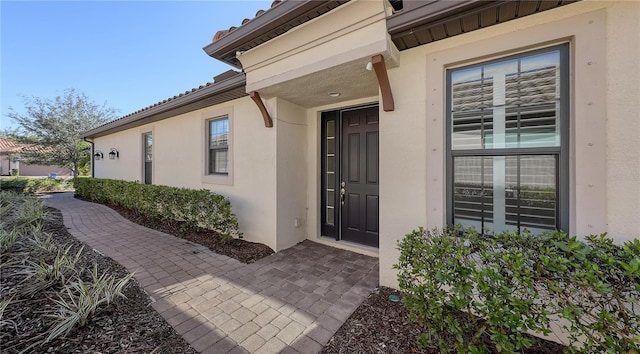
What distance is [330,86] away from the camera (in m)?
3.47

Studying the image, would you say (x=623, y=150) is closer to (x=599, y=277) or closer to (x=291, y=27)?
(x=599, y=277)

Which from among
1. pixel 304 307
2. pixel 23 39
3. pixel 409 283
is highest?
pixel 23 39

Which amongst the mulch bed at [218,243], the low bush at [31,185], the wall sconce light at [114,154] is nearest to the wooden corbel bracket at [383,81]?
the mulch bed at [218,243]

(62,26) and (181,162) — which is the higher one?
(62,26)

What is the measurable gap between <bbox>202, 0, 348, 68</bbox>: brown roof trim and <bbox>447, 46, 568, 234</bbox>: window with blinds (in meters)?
1.76

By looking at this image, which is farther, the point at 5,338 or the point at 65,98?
the point at 65,98

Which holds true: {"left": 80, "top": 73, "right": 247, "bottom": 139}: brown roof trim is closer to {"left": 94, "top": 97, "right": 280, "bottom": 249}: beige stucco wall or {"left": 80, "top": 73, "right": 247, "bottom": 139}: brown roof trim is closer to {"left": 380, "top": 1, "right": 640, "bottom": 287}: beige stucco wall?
{"left": 94, "top": 97, "right": 280, "bottom": 249}: beige stucco wall

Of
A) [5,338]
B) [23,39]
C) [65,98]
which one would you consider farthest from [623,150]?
[65,98]

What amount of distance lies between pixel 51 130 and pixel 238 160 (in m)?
16.0

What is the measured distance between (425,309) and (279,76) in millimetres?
3326

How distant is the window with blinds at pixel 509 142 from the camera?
7.13 feet

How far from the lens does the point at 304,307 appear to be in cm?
257

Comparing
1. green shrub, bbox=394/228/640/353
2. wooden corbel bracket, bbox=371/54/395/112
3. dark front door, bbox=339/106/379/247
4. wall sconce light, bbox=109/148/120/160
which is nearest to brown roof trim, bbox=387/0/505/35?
wooden corbel bracket, bbox=371/54/395/112

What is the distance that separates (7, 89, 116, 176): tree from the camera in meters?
12.9
